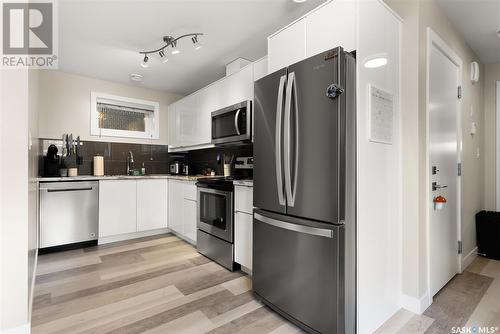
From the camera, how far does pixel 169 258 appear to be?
114 inches

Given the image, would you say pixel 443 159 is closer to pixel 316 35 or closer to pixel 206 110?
pixel 316 35

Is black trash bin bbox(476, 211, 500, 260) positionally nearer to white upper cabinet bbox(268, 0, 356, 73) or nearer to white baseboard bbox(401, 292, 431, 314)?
white baseboard bbox(401, 292, 431, 314)

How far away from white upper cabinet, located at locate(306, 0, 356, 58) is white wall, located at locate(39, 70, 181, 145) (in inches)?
139

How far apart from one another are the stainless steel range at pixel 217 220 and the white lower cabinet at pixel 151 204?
1.06 m

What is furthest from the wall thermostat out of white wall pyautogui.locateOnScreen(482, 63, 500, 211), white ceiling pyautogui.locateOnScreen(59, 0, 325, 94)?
white ceiling pyautogui.locateOnScreen(59, 0, 325, 94)

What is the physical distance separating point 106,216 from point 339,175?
3.26 meters

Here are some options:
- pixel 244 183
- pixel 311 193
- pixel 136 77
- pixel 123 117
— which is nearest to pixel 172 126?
pixel 123 117

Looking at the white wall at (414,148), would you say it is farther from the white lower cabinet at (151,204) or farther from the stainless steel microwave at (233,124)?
the white lower cabinet at (151,204)

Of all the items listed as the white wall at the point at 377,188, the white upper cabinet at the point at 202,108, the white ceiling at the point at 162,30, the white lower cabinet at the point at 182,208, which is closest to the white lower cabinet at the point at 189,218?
the white lower cabinet at the point at 182,208

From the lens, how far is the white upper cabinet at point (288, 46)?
1.77 meters

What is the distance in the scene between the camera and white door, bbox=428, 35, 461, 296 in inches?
75.9

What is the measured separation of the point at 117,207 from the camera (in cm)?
344

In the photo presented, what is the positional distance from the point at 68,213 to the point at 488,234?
5097 millimetres

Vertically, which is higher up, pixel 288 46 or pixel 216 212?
pixel 288 46
